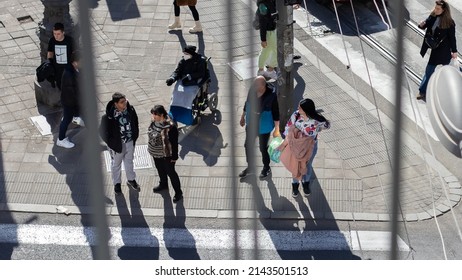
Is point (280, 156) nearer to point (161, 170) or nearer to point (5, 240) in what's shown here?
point (161, 170)

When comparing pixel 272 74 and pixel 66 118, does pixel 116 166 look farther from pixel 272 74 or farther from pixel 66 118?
pixel 272 74

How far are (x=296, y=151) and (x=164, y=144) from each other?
3.86 feet

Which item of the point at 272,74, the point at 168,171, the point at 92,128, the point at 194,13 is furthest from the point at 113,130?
the point at 92,128

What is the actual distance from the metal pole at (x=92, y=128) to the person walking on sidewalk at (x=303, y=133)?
558cm

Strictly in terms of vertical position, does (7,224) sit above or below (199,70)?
below

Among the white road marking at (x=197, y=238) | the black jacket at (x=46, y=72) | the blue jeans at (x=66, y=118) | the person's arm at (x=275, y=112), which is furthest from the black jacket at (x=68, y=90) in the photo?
the person's arm at (x=275, y=112)

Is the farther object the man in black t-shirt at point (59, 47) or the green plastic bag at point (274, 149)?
the man in black t-shirt at point (59, 47)

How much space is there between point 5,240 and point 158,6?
5.51 metres

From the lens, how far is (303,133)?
9250mm

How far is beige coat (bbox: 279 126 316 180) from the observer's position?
9.30 meters

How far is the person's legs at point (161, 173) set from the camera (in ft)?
32.1

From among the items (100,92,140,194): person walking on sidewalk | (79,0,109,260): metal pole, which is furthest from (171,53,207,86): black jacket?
(79,0,109,260): metal pole

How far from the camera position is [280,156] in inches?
379

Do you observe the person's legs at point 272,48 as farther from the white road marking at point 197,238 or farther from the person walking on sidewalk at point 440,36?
the white road marking at point 197,238
